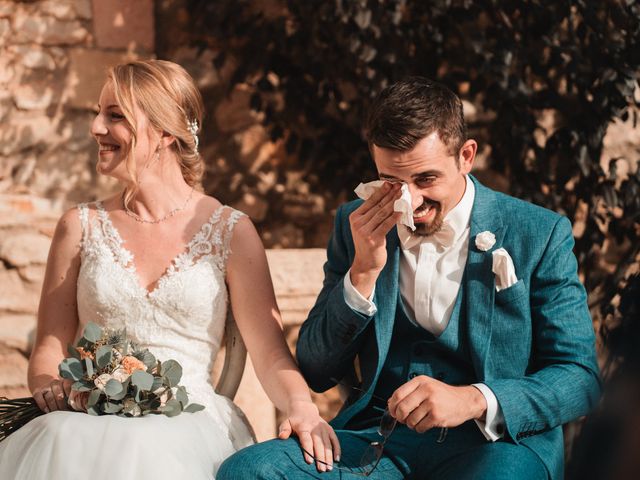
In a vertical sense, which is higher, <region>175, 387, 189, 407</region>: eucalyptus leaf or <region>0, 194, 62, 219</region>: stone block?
<region>175, 387, 189, 407</region>: eucalyptus leaf

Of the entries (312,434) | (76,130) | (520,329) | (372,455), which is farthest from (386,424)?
(76,130)

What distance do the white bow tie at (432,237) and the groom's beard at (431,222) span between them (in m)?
0.01

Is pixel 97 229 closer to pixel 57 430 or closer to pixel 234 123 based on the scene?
pixel 57 430

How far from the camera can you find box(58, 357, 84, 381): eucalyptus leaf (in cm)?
245

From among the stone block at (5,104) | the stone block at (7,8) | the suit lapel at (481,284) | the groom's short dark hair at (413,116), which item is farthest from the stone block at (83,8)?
the suit lapel at (481,284)

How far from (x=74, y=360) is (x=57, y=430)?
19 cm

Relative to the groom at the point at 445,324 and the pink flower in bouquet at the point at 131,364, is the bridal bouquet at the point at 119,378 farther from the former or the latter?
the groom at the point at 445,324

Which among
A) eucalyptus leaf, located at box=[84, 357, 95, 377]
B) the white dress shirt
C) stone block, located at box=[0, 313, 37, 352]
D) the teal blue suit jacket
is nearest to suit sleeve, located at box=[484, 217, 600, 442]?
Answer: the teal blue suit jacket

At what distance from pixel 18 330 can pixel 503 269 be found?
1854 mm

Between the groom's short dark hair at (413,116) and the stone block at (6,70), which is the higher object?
the groom's short dark hair at (413,116)

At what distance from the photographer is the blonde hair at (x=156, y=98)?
280cm

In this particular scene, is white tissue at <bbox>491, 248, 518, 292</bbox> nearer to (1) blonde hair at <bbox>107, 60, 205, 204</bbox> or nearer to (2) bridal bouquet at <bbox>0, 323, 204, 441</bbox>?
(2) bridal bouquet at <bbox>0, 323, 204, 441</bbox>

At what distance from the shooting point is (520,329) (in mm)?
2467

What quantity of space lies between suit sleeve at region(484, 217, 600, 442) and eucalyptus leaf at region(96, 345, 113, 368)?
97 cm
